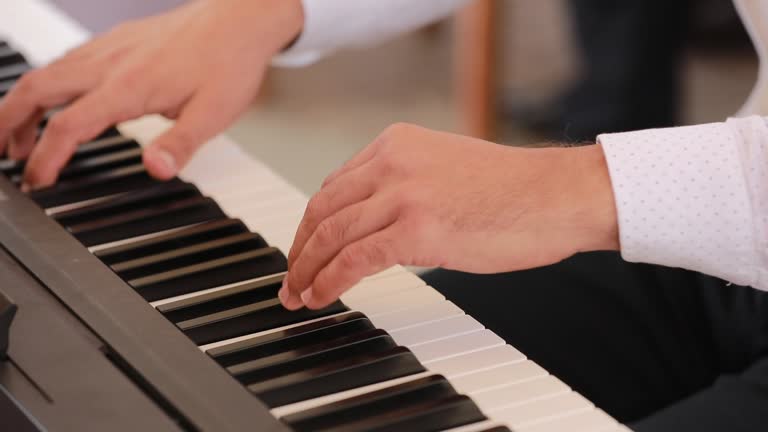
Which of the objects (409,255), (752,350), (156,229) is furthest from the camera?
(752,350)

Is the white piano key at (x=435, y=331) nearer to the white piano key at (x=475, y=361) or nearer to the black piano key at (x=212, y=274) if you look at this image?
the white piano key at (x=475, y=361)

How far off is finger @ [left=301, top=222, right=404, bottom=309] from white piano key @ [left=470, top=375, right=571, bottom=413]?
12cm

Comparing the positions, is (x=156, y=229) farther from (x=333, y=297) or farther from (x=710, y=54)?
(x=710, y=54)

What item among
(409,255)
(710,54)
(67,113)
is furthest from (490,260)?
(710,54)

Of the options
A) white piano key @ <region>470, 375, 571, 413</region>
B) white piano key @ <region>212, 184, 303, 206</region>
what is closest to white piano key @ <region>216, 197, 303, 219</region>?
white piano key @ <region>212, 184, 303, 206</region>

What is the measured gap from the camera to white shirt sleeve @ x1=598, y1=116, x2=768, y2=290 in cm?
91

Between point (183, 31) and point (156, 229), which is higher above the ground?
point (183, 31)

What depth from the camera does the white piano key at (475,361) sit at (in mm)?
856

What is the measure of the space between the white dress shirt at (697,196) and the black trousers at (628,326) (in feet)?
0.77

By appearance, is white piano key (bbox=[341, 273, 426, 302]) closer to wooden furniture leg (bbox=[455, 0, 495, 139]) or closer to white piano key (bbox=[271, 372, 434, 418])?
white piano key (bbox=[271, 372, 434, 418])

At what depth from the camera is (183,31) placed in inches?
48.8

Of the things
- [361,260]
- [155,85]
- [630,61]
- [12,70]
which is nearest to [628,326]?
[361,260]

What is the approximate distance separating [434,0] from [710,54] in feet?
7.43

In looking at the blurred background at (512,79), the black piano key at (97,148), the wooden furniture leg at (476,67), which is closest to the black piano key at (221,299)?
the black piano key at (97,148)
